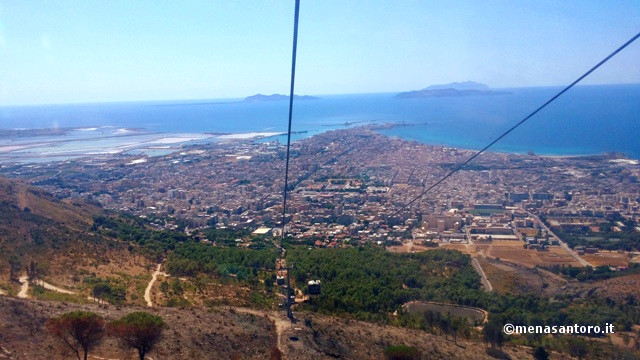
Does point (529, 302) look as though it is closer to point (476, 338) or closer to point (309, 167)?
point (476, 338)

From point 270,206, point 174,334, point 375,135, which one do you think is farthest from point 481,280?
point 375,135

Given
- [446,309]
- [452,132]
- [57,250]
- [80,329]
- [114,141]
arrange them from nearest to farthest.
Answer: [80,329], [446,309], [57,250], [452,132], [114,141]

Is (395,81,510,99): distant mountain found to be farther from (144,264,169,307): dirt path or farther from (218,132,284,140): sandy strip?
(144,264,169,307): dirt path

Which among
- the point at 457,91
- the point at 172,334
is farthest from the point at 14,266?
the point at 457,91

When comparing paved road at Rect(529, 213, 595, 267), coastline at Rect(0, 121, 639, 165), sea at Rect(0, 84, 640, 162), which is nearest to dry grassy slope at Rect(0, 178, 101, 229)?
paved road at Rect(529, 213, 595, 267)

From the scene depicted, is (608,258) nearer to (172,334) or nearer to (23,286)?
(172,334)

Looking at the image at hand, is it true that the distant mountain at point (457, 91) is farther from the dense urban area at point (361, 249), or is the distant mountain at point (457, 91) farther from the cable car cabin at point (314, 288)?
the cable car cabin at point (314, 288)

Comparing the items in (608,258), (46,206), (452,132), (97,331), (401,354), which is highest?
(452,132)
